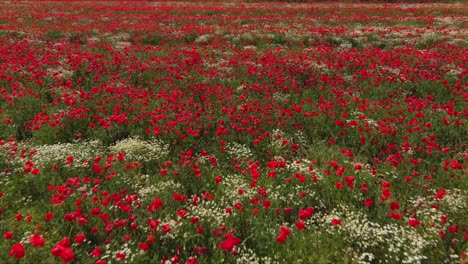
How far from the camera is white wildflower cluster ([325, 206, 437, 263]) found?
3.51 m

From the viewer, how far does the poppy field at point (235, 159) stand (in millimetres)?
3738

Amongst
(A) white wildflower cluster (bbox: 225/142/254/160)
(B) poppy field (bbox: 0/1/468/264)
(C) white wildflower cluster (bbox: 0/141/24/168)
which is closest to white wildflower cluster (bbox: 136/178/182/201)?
(B) poppy field (bbox: 0/1/468/264)

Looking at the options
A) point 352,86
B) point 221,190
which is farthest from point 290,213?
point 352,86

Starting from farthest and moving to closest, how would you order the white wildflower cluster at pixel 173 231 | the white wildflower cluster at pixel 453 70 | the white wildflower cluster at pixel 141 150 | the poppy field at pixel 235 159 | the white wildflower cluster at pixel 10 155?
the white wildflower cluster at pixel 453 70 < the white wildflower cluster at pixel 141 150 < the white wildflower cluster at pixel 10 155 < the white wildflower cluster at pixel 173 231 < the poppy field at pixel 235 159

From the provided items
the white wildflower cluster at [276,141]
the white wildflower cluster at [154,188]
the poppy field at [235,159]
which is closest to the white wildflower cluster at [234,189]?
the poppy field at [235,159]

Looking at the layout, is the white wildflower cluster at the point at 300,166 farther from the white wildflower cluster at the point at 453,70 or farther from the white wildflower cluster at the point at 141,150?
the white wildflower cluster at the point at 453,70

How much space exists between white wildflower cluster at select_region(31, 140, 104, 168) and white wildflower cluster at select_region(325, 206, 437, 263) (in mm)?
4170

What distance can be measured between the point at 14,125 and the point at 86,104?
1.54 metres

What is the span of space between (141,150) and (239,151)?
1.85m

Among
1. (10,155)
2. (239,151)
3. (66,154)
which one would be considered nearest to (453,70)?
(239,151)

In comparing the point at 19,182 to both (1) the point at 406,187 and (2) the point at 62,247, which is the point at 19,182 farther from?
(1) the point at 406,187

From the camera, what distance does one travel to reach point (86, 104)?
25.2ft

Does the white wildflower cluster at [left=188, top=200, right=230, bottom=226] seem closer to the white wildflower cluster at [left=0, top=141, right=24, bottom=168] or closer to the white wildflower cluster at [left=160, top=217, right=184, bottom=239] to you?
the white wildflower cluster at [left=160, top=217, right=184, bottom=239]

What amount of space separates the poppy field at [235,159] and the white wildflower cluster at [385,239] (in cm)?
3
